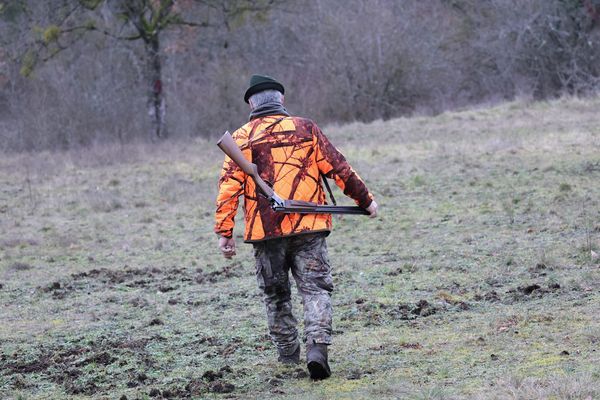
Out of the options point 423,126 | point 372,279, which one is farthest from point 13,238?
point 423,126

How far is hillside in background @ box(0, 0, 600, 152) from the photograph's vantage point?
31.3 meters

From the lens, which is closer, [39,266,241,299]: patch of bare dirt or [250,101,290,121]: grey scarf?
[250,101,290,121]: grey scarf

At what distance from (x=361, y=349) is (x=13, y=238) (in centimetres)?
868

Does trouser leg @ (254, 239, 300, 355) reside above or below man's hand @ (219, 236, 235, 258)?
below

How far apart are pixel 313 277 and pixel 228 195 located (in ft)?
2.52

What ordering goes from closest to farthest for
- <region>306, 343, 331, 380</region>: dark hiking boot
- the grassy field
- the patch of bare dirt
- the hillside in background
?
<region>306, 343, 331, 380</region>: dark hiking boot
the grassy field
the patch of bare dirt
the hillside in background

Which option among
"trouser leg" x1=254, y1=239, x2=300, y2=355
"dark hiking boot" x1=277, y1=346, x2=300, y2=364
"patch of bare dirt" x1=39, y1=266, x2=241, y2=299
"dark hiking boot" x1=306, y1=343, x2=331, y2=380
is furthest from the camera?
"patch of bare dirt" x1=39, y1=266, x2=241, y2=299

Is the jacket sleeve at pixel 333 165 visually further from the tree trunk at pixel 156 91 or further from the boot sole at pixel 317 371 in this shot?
the tree trunk at pixel 156 91

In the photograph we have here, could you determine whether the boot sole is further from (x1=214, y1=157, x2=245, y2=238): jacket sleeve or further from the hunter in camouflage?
(x1=214, y1=157, x2=245, y2=238): jacket sleeve

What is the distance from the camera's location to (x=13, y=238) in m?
14.5

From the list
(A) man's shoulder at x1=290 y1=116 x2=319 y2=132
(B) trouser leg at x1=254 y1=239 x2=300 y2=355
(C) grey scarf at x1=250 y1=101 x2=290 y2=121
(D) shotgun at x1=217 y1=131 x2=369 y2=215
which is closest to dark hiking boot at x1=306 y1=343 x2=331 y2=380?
(B) trouser leg at x1=254 y1=239 x2=300 y2=355

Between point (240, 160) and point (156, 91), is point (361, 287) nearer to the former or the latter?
point (240, 160)

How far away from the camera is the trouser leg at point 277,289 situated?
21.6 feet

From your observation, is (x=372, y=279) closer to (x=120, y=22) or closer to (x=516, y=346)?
(x=516, y=346)
